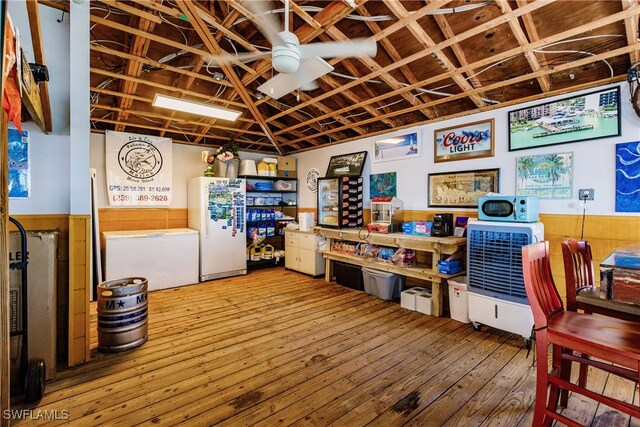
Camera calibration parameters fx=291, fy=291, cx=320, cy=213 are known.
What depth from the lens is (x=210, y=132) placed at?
5910 millimetres

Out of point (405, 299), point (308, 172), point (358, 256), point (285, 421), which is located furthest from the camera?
point (308, 172)

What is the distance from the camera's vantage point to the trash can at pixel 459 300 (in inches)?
140

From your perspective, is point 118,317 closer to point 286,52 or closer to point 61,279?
point 61,279

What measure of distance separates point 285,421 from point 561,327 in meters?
1.80

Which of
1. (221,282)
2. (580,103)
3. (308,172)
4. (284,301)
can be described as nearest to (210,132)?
(308,172)

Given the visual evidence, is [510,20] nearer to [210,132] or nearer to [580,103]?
[580,103]

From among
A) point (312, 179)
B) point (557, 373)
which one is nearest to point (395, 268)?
point (557, 373)

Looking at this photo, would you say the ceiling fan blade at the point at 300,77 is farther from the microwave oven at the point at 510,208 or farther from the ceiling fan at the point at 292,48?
the microwave oven at the point at 510,208

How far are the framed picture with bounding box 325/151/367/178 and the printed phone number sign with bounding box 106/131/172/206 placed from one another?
321 cm

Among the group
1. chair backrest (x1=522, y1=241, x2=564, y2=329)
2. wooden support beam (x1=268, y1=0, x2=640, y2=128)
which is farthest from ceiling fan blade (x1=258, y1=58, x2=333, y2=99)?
chair backrest (x1=522, y1=241, x2=564, y2=329)

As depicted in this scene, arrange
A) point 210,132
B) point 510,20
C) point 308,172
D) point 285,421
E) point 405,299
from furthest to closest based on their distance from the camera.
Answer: point 308,172, point 210,132, point 405,299, point 510,20, point 285,421

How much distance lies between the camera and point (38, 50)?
2.03 meters

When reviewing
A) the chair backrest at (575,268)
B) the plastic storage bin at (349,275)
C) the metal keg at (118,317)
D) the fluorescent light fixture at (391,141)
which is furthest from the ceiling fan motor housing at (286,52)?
the plastic storage bin at (349,275)

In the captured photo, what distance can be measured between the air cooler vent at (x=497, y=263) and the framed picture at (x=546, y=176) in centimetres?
88
